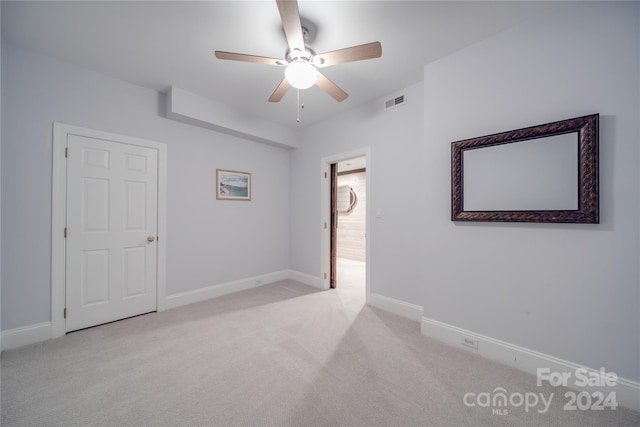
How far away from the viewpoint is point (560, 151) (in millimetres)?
1737

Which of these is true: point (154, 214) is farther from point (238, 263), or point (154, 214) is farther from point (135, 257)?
point (238, 263)

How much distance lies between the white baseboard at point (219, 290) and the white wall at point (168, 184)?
8cm

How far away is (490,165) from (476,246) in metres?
0.73

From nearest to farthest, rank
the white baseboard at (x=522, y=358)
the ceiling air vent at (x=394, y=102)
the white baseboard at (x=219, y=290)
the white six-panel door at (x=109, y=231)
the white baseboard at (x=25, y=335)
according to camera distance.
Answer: the white baseboard at (x=522, y=358)
the white baseboard at (x=25, y=335)
the white six-panel door at (x=109, y=231)
the ceiling air vent at (x=394, y=102)
the white baseboard at (x=219, y=290)

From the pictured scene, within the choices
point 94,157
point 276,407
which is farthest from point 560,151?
point 94,157

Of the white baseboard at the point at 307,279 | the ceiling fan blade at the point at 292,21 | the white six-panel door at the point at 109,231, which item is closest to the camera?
the ceiling fan blade at the point at 292,21

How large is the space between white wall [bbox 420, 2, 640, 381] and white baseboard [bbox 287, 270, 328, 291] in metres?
1.88

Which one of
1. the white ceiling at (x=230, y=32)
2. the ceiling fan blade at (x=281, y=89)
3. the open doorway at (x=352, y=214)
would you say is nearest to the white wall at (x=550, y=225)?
the white ceiling at (x=230, y=32)

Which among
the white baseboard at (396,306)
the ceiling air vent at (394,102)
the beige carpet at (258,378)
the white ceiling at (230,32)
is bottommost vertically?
the beige carpet at (258,378)

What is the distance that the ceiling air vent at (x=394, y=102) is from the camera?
291 cm

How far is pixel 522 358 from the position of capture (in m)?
1.88

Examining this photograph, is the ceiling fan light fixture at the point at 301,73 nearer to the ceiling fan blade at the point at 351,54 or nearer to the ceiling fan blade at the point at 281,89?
the ceiling fan blade at the point at 351,54

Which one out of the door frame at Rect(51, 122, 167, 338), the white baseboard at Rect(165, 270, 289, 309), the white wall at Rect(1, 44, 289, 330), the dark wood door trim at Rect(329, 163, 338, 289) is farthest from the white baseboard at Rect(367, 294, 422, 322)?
the door frame at Rect(51, 122, 167, 338)

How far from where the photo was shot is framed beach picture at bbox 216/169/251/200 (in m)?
3.60
